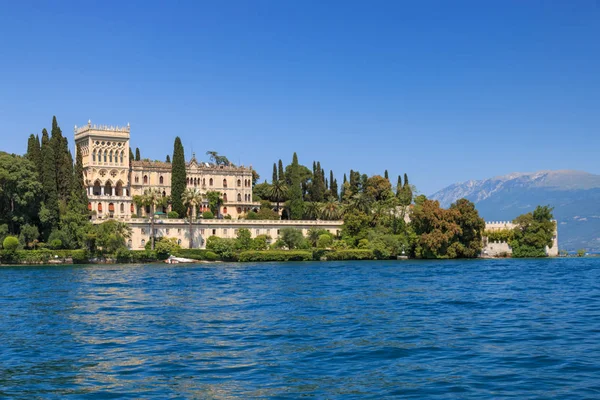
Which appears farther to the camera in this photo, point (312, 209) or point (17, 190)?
point (312, 209)

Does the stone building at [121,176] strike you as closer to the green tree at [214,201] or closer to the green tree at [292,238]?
the green tree at [214,201]

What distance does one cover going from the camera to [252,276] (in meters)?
53.6

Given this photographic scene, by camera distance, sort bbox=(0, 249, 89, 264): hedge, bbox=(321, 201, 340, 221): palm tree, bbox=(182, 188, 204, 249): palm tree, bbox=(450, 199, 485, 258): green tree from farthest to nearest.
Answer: bbox=(321, 201, 340, 221): palm tree, bbox=(182, 188, 204, 249): palm tree, bbox=(450, 199, 485, 258): green tree, bbox=(0, 249, 89, 264): hedge

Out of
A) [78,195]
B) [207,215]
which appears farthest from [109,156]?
[78,195]

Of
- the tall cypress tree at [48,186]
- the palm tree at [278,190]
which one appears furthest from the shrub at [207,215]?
the tall cypress tree at [48,186]

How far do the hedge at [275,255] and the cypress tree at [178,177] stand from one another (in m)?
14.4

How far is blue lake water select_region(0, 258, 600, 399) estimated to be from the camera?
16.8 m

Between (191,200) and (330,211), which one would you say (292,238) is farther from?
(191,200)

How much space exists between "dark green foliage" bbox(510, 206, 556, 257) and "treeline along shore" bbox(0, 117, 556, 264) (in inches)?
4.7

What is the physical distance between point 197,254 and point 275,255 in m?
8.40

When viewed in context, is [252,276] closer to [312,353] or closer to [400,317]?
[400,317]

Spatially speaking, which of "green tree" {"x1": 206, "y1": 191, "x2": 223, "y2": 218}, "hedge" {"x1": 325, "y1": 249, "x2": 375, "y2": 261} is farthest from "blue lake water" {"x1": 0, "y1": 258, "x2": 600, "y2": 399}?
"green tree" {"x1": 206, "y1": 191, "x2": 223, "y2": 218}

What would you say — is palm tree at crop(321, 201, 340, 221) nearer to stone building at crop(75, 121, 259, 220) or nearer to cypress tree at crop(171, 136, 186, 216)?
stone building at crop(75, 121, 259, 220)

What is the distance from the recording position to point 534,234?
3556 inches
